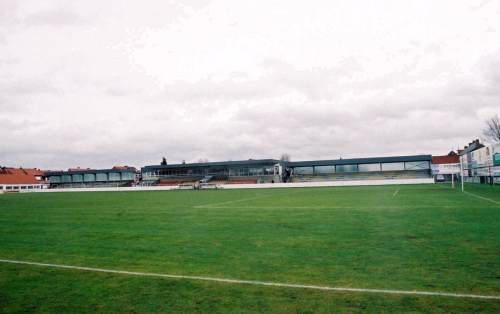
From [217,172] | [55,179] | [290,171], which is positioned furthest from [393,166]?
[55,179]

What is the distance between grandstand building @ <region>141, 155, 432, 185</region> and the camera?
89.2 m

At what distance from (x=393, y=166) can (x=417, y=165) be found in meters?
5.48

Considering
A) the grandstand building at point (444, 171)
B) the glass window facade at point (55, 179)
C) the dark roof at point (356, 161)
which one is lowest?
the grandstand building at point (444, 171)

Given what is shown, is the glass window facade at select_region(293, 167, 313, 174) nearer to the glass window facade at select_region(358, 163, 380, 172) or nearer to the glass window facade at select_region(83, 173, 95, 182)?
the glass window facade at select_region(358, 163, 380, 172)

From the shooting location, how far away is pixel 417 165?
89.8 m

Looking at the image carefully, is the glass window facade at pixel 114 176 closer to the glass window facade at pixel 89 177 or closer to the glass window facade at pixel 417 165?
the glass window facade at pixel 89 177

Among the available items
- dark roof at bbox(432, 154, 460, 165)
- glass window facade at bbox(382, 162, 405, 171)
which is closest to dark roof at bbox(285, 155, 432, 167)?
glass window facade at bbox(382, 162, 405, 171)

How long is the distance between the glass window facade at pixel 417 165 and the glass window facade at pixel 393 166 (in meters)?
1.12

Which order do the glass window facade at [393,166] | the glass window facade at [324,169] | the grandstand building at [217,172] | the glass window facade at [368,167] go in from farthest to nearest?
the grandstand building at [217,172] → the glass window facade at [324,169] → the glass window facade at [368,167] → the glass window facade at [393,166]

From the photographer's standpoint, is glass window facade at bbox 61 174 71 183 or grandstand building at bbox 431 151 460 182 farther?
glass window facade at bbox 61 174 71 183

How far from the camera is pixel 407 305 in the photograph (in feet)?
19.5

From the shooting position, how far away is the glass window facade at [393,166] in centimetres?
9031

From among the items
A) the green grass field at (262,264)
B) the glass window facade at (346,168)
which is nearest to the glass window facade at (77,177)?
the glass window facade at (346,168)

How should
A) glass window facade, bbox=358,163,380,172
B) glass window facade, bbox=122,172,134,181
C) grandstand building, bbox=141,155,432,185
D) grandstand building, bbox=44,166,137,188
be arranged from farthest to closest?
glass window facade, bbox=122,172,134,181 → grandstand building, bbox=44,166,137,188 → glass window facade, bbox=358,163,380,172 → grandstand building, bbox=141,155,432,185
